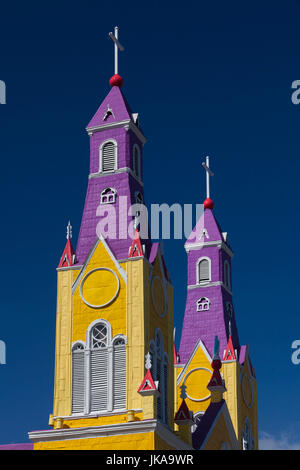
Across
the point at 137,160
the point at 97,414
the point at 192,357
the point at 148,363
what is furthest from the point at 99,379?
the point at 192,357

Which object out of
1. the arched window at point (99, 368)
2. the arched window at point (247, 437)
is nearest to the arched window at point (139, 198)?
the arched window at point (99, 368)

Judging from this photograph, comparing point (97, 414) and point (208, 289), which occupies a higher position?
point (208, 289)

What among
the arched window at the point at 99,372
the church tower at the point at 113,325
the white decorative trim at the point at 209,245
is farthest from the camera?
the white decorative trim at the point at 209,245

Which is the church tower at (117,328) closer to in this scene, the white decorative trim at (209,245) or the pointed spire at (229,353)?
the pointed spire at (229,353)

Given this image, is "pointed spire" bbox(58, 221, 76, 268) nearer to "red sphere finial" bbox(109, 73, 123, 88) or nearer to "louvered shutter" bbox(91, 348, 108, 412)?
"louvered shutter" bbox(91, 348, 108, 412)

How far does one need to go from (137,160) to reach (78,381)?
10.5 meters

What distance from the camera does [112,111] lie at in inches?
1822

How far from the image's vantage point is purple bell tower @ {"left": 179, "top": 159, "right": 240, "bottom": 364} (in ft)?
184

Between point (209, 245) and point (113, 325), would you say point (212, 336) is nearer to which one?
point (209, 245)

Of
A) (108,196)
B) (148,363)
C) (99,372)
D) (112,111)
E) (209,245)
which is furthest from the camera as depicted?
(209,245)

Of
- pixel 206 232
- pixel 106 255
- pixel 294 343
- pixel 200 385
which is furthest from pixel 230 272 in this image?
pixel 106 255

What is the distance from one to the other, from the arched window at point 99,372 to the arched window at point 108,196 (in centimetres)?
544

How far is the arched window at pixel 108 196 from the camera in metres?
44.4
